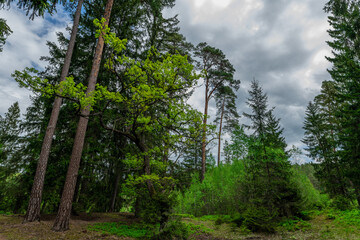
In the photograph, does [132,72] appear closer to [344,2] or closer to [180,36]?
[180,36]

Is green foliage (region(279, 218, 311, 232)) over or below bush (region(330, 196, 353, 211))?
below

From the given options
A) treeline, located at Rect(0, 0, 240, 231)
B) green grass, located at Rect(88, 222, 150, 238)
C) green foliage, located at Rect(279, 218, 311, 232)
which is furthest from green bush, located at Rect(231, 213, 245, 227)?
green grass, located at Rect(88, 222, 150, 238)

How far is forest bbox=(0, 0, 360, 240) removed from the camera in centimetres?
496

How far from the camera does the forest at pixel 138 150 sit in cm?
496

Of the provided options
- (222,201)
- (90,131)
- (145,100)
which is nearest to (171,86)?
(145,100)

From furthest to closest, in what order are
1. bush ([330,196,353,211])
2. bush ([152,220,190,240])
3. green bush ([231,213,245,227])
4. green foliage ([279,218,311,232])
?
1. bush ([330,196,353,211])
2. green bush ([231,213,245,227])
3. green foliage ([279,218,311,232])
4. bush ([152,220,190,240])

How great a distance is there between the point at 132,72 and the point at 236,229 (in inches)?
307

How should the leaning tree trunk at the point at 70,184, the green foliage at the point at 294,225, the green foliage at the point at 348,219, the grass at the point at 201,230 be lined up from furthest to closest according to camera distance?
the green foliage at the point at 294,225
the green foliage at the point at 348,219
the leaning tree trunk at the point at 70,184
the grass at the point at 201,230

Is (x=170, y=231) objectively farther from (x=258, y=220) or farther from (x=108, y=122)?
(x=108, y=122)

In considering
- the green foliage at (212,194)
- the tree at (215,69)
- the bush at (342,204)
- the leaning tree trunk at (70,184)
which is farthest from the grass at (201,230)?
Result: the tree at (215,69)

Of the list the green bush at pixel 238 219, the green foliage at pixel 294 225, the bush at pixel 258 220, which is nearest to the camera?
the bush at pixel 258 220

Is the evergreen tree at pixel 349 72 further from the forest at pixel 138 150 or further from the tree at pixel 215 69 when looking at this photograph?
the tree at pixel 215 69

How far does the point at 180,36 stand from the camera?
12672mm

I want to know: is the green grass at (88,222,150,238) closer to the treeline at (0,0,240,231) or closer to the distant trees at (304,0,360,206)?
the treeline at (0,0,240,231)
